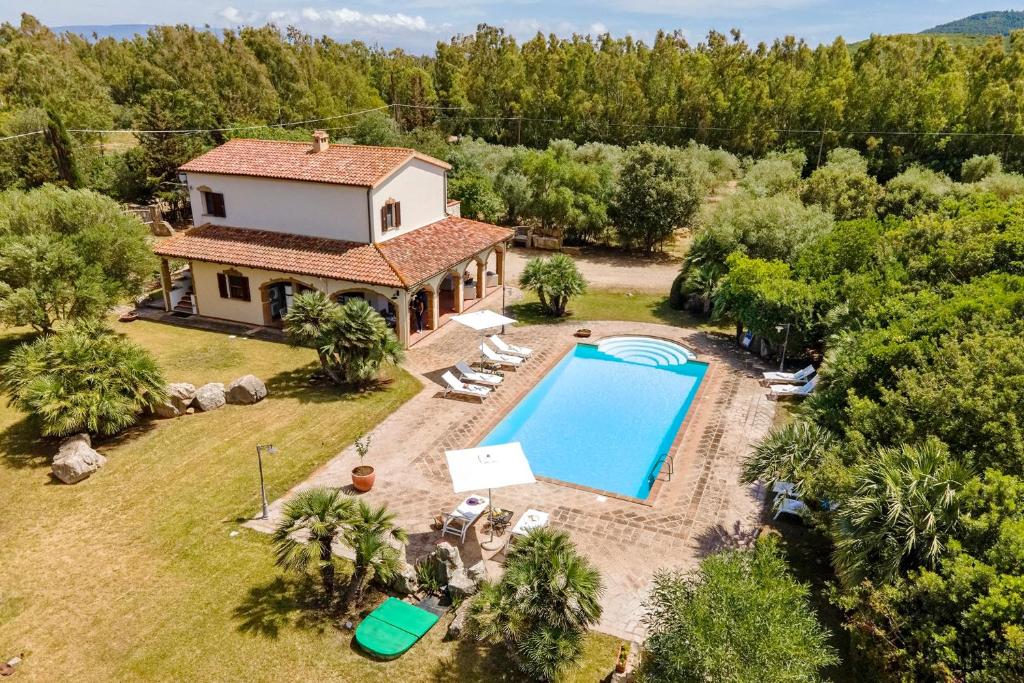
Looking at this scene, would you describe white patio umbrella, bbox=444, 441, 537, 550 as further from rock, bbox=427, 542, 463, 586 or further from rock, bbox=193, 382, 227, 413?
rock, bbox=193, 382, 227, 413

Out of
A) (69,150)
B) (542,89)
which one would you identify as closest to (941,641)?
(69,150)

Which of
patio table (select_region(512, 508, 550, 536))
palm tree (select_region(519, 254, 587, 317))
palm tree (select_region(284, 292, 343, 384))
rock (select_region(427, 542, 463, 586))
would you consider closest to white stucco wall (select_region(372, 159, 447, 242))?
palm tree (select_region(519, 254, 587, 317))

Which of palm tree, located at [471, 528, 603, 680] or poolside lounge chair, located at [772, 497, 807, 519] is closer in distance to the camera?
palm tree, located at [471, 528, 603, 680]

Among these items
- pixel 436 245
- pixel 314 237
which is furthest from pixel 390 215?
pixel 314 237

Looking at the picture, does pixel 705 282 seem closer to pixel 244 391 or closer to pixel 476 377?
pixel 476 377

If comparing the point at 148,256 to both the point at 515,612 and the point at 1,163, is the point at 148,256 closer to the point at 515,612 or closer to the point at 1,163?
Answer: the point at 515,612
